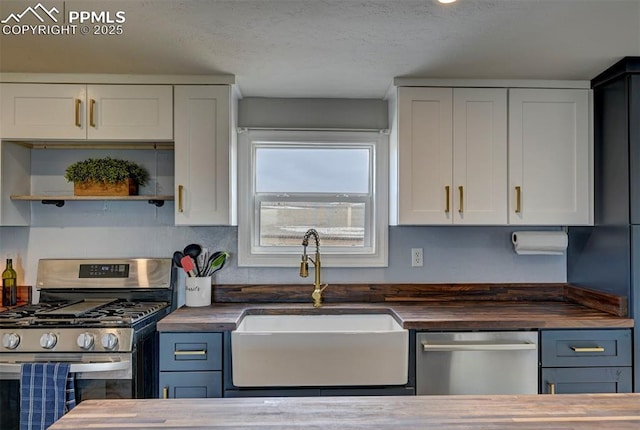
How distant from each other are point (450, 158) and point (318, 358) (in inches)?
50.7

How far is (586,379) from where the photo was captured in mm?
2137

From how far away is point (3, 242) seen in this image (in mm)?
2652

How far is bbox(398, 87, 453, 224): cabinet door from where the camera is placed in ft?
7.96

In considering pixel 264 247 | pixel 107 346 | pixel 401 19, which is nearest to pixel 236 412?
pixel 107 346

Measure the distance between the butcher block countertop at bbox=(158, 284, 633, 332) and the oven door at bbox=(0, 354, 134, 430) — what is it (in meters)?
0.27

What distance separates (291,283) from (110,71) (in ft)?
5.15

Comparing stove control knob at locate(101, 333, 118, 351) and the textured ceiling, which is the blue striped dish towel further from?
the textured ceiling

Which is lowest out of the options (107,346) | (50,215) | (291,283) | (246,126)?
(107,346)

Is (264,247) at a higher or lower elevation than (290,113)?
lower

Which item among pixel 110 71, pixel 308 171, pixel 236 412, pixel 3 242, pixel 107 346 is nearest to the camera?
pixel 236 412

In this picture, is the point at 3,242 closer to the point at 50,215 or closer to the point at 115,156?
the point at 50,215


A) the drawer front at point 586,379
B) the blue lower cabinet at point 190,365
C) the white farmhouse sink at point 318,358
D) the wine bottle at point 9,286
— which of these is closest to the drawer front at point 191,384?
the blue lower cabinet at point 190,365

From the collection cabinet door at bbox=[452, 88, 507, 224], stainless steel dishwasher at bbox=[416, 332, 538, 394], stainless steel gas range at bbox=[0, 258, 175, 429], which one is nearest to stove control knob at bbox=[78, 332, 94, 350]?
stainless steel gas range at bbox=[0, 258, 175, 429]

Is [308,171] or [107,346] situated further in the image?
[308,171]
